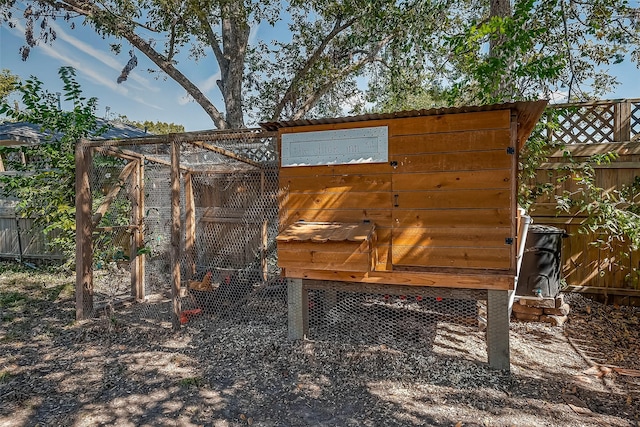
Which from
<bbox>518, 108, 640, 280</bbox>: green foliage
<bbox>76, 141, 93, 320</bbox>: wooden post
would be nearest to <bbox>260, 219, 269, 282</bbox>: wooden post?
<bbox>76, 141, 93, 320</bbox>: wooden post

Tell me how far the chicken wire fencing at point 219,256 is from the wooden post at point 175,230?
5 centimetres

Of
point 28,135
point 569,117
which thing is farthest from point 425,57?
point 28,135

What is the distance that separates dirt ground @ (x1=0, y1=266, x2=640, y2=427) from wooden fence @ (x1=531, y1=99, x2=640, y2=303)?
0.78 meters

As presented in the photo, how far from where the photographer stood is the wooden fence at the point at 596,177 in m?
4.78

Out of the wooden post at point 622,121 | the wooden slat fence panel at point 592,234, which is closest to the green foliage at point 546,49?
the wooden post at point 622,121

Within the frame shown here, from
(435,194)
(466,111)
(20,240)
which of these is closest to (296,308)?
(435,194)

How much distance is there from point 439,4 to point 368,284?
5.96 meters

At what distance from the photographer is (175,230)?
152 inches

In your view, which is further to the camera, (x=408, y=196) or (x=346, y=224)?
(x=346, y=224)

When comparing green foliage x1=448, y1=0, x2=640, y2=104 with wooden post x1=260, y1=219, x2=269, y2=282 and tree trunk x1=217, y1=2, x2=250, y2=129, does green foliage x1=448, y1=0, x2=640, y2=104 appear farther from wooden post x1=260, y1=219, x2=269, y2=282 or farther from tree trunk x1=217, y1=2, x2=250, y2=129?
tree trunk x1=217, y1=2, x2=250, y2=129

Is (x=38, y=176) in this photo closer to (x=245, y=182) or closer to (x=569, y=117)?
(x=245, y=182)

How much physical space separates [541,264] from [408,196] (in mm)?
2334

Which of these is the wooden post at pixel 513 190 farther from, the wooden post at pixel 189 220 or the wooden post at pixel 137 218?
the wooden post at pixel 137 218

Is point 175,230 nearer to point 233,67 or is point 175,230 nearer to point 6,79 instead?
point 233,67
